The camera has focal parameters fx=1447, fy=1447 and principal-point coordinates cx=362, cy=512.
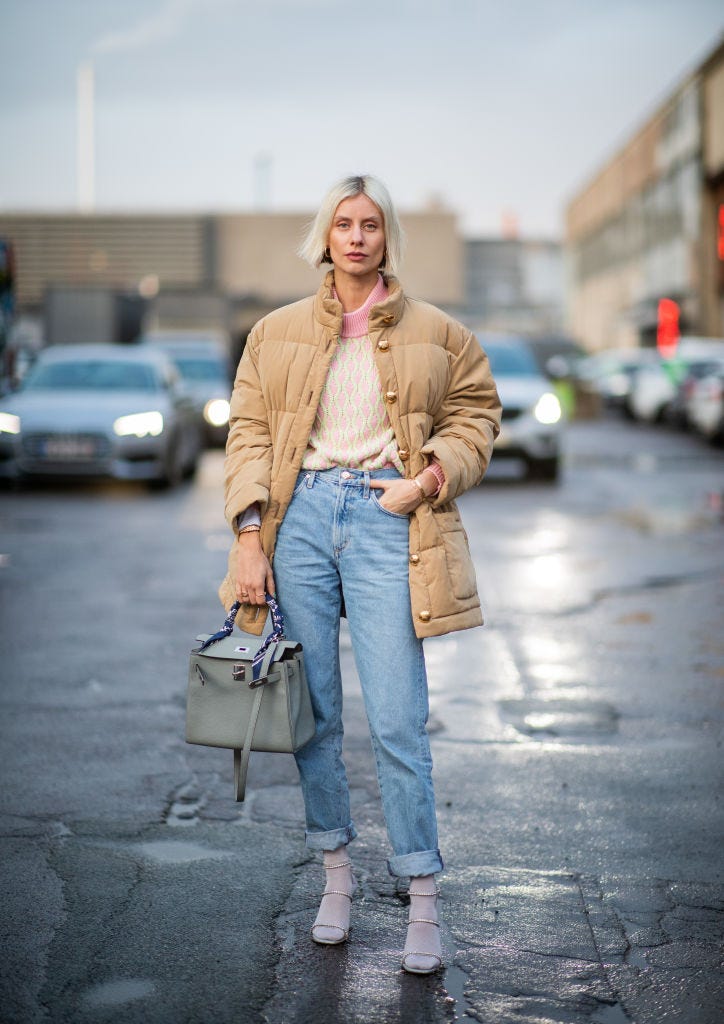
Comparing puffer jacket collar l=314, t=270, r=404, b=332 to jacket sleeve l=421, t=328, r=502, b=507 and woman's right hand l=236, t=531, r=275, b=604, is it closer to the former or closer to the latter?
jacket sleeve l=421, t=328, r=502, b=507

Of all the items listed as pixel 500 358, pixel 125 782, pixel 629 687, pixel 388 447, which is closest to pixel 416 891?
pixel 388 447

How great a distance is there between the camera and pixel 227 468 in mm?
3703

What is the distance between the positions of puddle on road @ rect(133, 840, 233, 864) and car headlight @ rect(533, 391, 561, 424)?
13514 millimetres

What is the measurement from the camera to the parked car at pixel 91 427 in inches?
622

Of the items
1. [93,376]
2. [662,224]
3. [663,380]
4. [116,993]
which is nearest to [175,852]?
[116,993]

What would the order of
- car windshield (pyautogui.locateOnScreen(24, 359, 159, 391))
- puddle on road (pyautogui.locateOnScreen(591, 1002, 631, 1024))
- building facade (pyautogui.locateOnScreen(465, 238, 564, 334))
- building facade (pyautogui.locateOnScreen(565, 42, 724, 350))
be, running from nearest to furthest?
1. puddle on road (pyautogui.locateOnScreen(591, 1002, 631, 1024))
2. car windshield (pyautogui.locateOnScreen(24, 359, 159, 391))
3. building facade (pyautogui.locateOnScreen(565, 42, 724, 350))
4. building facade (pyautogui.locateOnScreen(465, 238, 564, 334))

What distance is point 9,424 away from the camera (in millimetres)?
15984

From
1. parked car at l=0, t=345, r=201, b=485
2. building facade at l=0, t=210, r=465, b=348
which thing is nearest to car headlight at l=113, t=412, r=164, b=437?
parked car at l=0, t=345, r=201, b=485

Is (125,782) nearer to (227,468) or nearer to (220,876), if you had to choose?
(220,876)

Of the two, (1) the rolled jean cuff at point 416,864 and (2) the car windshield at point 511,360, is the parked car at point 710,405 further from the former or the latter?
(1) the rolled jean cuff at point 416,864

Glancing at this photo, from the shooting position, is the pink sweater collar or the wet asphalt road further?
the pink sweater collar

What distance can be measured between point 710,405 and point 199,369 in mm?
9047

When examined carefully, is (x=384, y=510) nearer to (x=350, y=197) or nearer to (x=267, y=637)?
(x=267, y=637)

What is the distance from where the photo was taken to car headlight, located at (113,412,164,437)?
52.3 ft
